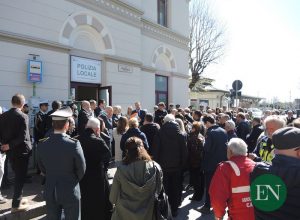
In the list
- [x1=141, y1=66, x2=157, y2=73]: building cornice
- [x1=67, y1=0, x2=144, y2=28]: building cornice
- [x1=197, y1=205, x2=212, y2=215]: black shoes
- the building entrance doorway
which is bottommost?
[x1=197, y1=205, x2=212, y2=215]: black shoes

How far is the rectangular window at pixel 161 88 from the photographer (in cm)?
1686

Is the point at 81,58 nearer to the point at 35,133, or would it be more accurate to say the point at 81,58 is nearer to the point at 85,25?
the point at 85,25

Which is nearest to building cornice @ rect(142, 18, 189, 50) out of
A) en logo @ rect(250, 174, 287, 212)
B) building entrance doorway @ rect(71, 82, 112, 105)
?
building entrance doorway @ rect(71, 82, 112, 105)

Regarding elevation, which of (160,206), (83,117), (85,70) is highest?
(85,70)

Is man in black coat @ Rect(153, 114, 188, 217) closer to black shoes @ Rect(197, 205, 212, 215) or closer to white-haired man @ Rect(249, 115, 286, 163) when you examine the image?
black shoes @ Rect(197, 205, 212, 215)

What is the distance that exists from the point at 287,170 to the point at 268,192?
0.24 metres

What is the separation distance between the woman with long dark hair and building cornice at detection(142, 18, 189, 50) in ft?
40.6

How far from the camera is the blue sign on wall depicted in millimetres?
9109

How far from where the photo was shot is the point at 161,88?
17.3 metres

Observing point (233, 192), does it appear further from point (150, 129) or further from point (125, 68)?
point (125, 68)

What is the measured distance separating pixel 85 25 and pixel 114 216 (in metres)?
9.11

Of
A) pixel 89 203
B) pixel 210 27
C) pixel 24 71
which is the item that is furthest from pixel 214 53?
pixel 89 203

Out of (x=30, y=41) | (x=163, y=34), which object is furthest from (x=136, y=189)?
(x=163, y=34)

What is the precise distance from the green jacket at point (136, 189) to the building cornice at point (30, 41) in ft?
21.7
